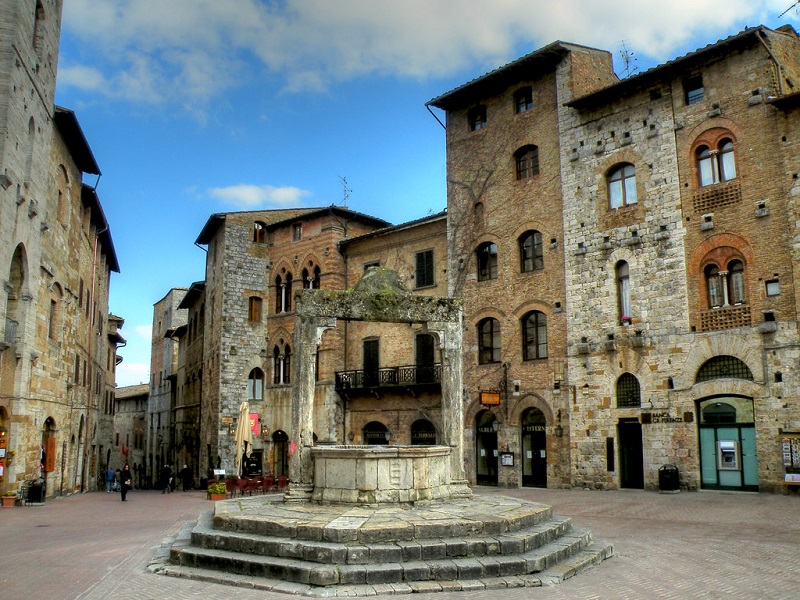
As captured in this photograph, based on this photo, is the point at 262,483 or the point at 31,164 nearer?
the point at 31,164

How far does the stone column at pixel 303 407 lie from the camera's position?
43.1 feet

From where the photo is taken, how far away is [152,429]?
54.0 metres

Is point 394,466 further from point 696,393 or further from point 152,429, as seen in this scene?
point 152,429

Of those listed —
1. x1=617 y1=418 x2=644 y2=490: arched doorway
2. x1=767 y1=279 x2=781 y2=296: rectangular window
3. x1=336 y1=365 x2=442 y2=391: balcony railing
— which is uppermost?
x1=767 y1=279 x2=781 y2=296: rectangular window

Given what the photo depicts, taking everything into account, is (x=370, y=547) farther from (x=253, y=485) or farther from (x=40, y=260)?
(x=40, y=260)

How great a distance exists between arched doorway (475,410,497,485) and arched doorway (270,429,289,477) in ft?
31.8

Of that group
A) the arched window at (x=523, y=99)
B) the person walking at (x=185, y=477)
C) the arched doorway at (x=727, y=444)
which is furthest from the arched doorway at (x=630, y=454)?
the person walking at (x=185, y=477)

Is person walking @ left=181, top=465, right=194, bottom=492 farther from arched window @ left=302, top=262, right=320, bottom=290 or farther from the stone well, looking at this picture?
the stone well

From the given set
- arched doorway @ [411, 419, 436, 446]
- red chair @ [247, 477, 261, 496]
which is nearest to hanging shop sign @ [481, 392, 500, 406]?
arched doorway @ [411, 419, 436, 446]

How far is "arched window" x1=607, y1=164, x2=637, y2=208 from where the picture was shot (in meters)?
23.5

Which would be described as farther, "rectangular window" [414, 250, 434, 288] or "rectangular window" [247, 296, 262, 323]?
"rectangular window" [247, 296, 262, 323]

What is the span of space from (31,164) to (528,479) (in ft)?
61.1

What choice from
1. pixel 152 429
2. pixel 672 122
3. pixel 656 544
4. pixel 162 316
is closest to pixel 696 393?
pixel 672 122

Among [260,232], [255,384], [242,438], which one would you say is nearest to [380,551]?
[242,438]
